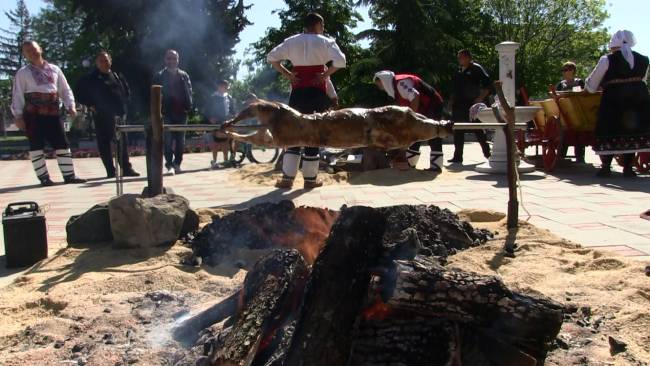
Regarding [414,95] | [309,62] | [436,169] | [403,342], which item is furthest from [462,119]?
[403,342]

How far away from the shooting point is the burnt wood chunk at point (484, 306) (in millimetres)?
1866

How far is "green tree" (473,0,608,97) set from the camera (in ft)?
121

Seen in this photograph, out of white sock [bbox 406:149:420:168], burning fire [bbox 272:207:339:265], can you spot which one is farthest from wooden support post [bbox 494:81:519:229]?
white sock [bbox 406:149:420:168]

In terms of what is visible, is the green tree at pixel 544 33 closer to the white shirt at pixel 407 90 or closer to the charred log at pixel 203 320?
the white shirt at pixel 407 90

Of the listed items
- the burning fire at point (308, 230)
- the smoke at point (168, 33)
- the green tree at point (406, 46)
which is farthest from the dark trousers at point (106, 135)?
the smoke at point (168, 33)

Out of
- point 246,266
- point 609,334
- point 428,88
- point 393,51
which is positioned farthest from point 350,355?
point 393,51

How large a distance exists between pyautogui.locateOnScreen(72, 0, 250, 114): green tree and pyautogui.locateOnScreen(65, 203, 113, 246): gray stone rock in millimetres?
26572

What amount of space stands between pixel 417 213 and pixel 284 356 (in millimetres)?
2387

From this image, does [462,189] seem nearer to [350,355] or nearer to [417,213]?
[417,213]

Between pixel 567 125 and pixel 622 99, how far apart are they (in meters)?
1.17

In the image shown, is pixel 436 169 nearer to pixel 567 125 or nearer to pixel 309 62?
pixel 567 125

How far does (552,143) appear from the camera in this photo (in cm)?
911

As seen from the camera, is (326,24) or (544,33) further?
(544,33)

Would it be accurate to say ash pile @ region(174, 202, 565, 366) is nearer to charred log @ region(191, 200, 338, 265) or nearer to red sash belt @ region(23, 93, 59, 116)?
charred log @ region(191, 200, 338, 265)
